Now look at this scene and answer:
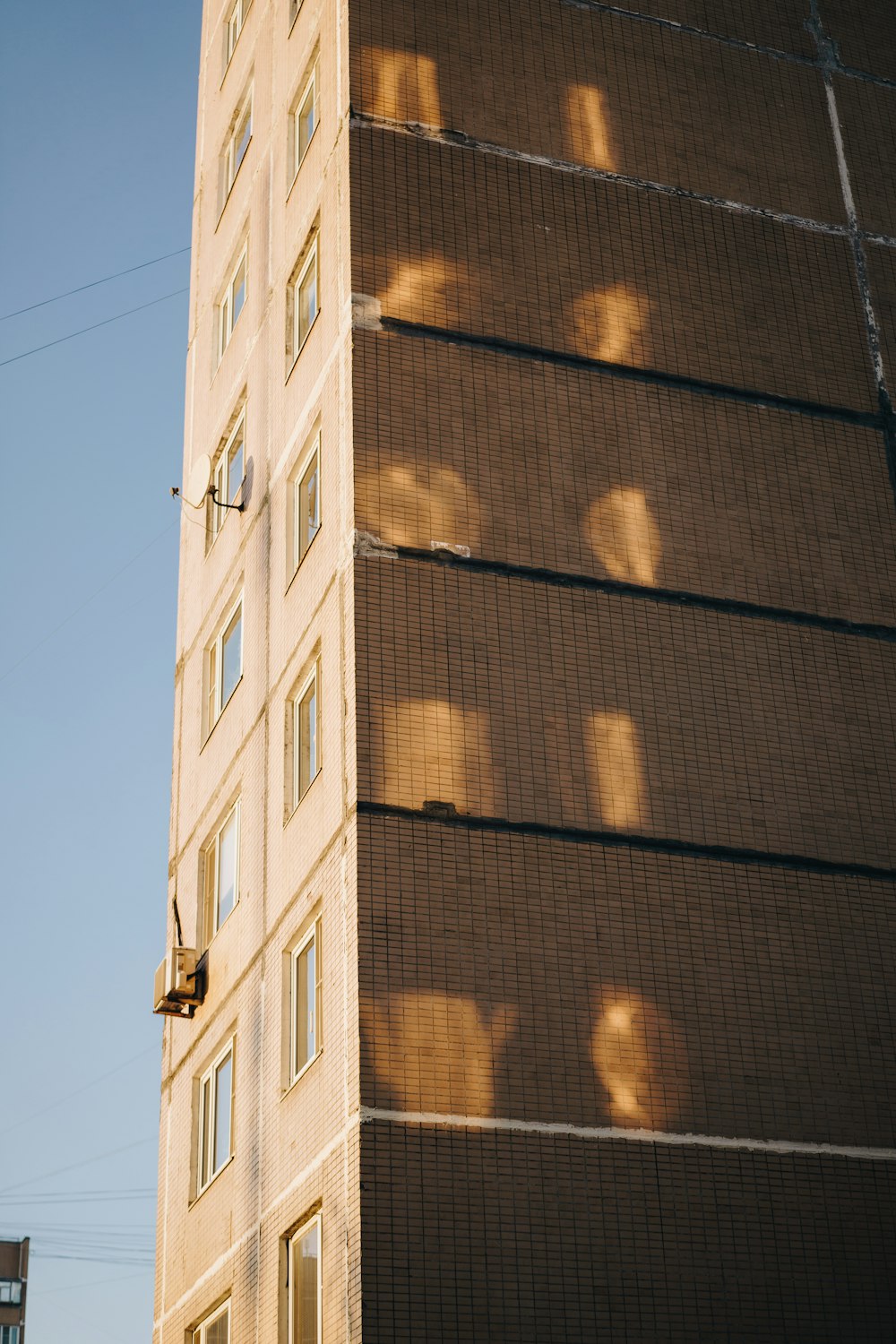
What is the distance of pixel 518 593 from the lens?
60.3ft

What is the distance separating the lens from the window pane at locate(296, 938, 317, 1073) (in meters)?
17.2

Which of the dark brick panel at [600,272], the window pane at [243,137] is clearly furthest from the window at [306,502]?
the window pane at [243,137]

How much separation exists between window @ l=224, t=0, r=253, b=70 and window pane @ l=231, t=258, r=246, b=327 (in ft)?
16.5

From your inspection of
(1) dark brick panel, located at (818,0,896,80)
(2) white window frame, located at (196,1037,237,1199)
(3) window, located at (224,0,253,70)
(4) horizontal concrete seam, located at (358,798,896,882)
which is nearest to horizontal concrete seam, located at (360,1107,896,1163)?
(4) horizontal concrete seam, located at (358,798,896,882)

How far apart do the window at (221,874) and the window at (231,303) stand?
8.03 m

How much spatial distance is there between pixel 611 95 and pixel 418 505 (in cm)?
723

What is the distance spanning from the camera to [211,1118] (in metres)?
20.4

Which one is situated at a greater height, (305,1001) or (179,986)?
(179,986)

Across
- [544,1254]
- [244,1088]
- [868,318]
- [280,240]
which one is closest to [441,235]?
[280,240]

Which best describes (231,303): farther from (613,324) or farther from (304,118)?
(613,324)

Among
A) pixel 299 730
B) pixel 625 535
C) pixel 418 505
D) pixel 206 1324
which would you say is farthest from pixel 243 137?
pixel 206 1324

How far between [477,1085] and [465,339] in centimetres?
855

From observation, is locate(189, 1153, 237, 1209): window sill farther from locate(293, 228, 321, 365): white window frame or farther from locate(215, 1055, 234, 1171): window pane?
locate(293, 228, 321, 365): white window frame

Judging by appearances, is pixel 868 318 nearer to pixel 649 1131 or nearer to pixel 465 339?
pixel 465 339
